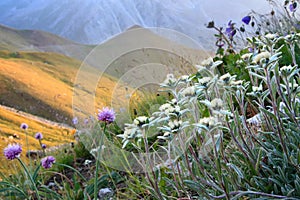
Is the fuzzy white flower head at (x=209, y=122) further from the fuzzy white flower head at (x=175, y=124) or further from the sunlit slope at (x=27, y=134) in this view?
the sunlit slope at (x=27, y=134)

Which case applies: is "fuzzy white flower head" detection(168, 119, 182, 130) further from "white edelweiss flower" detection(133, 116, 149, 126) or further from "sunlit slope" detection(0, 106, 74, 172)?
"sunlit slope" detection(0, 106, 74, 172)

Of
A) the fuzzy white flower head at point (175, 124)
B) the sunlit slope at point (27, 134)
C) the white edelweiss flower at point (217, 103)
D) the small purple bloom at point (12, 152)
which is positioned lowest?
the fuzzy white flower head at point (175, 124)

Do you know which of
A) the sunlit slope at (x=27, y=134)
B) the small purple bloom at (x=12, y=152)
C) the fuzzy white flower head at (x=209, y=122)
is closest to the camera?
the fuzzy white flower head at (x=209, y=122)

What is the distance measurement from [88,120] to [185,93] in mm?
2674

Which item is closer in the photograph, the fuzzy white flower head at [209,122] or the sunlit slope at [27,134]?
the fuzzy white flower head at [209,122]

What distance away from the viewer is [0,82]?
1059 centimetres

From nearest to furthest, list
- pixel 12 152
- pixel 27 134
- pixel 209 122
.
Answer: pixel 209 122, pixel 12 152, pixel 27 134

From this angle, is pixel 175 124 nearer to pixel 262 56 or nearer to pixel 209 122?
pixel 209 122

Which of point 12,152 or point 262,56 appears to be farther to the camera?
point 12,152

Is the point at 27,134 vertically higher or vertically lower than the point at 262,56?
higher

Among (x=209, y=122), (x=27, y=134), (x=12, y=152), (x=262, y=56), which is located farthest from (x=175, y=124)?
(x=27, y=134)

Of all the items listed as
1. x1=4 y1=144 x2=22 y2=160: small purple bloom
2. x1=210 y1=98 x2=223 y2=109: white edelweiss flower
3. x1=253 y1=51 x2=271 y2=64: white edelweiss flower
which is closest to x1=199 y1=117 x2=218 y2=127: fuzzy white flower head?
x1=210 y1=98 x2=223 y2=109: white edelweiss flower

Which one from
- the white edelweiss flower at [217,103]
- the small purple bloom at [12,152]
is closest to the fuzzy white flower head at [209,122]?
the white edelweiss flower at [217,103]

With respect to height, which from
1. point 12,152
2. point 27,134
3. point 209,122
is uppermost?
point 27,134
